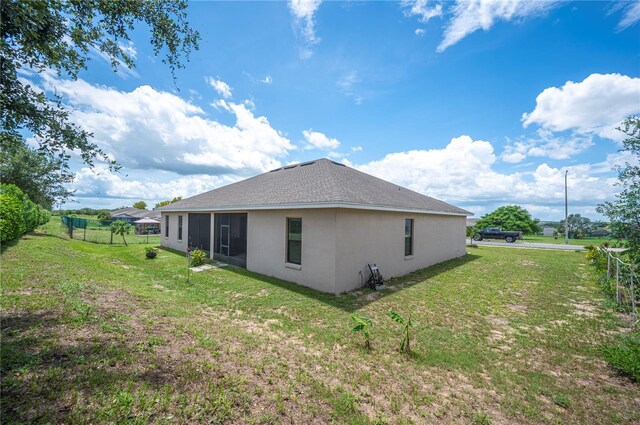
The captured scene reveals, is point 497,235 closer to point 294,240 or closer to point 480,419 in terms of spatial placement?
point 294,240

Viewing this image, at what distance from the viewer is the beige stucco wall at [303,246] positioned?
787 centimetres

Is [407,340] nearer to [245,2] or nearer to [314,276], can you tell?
[314,276]

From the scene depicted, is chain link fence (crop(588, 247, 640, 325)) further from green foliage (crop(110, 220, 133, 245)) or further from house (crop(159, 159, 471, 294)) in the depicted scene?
green foliage (crop(110, 220, 133, 245))

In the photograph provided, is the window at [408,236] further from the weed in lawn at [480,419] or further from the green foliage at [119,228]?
the green foliage at [119,228]

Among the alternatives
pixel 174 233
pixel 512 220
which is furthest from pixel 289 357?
pixel 512 220

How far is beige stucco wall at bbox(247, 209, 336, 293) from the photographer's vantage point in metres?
7.87

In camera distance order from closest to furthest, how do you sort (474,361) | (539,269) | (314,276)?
(474,361) < (314,276) < (539,269)

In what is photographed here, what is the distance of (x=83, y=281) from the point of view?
701cm

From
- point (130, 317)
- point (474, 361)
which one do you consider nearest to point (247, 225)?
point (130, 317)

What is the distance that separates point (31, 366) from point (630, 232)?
1088 cm

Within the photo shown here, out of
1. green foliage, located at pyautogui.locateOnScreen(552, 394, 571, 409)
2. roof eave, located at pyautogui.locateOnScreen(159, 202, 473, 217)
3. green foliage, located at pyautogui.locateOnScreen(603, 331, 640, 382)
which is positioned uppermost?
roof eave, located at pyautogui.locateOnScreen(159, 202, 473, 217)

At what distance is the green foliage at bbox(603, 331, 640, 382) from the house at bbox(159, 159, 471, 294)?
5585 millimetres

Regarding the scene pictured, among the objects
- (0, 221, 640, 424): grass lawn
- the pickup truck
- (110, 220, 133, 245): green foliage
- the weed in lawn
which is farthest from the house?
the pickup truck

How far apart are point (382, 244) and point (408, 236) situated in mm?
2455
